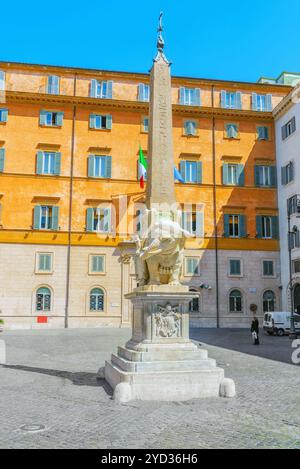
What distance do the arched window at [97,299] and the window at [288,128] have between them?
1610 centimetres

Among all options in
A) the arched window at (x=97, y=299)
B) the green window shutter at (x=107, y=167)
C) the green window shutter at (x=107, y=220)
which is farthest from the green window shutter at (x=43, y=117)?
the arched window at (x=97, y=299)

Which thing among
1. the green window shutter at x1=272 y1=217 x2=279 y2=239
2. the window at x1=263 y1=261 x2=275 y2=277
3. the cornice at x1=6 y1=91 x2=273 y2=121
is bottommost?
the window at x1=263 y1=261 x2=275 y2=277

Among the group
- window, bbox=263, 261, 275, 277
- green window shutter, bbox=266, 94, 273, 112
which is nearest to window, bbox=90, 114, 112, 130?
green window shutter, bbox=266, 94, 273, 112

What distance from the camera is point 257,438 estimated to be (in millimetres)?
5465

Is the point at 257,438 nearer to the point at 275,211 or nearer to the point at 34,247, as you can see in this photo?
the point at 34,247

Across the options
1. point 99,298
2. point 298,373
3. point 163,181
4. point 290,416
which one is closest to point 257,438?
point 290,416

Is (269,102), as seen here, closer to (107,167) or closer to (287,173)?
(287,173)

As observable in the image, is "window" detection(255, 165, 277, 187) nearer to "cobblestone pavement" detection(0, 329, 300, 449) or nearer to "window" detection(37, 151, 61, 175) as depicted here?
"window" detection(37, 151, 61, 175)

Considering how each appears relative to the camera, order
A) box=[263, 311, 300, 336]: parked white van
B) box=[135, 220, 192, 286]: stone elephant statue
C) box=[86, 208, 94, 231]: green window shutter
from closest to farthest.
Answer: box=[135, 220, 192, 286]: stone elephant statue → box=[263, 311, 300, 336]: parked white van → box=[86, 208, 94, 231]: green window shutter

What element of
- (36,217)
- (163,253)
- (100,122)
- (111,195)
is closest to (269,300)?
(111,195)

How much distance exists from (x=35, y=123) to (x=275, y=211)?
17292 mm

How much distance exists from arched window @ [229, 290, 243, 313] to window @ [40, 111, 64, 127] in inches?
632

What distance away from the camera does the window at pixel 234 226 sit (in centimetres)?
3109

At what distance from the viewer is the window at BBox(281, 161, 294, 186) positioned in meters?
29.9
